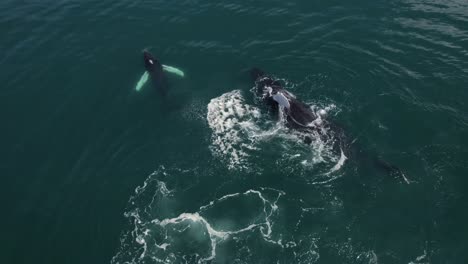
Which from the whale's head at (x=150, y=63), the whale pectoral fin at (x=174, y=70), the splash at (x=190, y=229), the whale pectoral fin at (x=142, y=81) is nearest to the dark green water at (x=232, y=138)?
the splash at (x=190, y=229)

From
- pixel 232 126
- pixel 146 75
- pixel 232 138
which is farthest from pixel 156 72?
pixel 232 138

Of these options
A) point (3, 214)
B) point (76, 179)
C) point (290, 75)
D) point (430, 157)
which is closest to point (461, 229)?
point (430, 157)

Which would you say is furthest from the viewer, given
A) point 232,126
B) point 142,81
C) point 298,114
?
point 142,81

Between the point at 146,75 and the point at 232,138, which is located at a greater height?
the point at 146,75

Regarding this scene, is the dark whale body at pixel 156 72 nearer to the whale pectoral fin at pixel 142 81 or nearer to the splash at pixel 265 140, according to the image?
the whale pectoral fin at pixel 142 81

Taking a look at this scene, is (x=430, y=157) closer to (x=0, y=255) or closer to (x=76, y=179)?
(x=76, y=179)

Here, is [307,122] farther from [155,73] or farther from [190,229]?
[155,73]

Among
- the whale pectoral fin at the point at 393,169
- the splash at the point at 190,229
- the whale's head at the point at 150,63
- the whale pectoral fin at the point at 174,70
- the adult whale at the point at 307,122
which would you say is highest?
the whale's head at the point at 150,63
